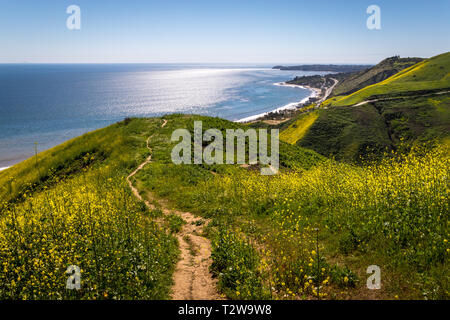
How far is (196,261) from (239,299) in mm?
2803

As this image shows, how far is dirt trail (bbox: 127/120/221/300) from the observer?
657 centimetres

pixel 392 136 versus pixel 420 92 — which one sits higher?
pixel 420 92

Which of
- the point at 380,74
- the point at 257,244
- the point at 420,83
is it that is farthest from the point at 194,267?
the point at 380,74

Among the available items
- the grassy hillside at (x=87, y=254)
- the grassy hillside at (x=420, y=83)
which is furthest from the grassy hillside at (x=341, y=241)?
the grassy hillside at (x=420, y=83)

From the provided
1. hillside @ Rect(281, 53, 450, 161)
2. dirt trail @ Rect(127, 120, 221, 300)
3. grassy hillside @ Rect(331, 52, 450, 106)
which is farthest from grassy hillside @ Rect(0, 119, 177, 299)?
grassy hillside @ Rect(331, 52, 450, 106)

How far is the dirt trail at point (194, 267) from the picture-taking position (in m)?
6.57

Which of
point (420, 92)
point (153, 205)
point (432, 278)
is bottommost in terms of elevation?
point (153, 205)

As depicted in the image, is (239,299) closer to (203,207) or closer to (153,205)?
(203,207)

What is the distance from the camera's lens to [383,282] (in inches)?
227

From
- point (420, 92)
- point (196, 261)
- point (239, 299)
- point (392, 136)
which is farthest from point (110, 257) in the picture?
point (420, 92)

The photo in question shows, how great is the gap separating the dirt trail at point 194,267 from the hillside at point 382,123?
143 ft

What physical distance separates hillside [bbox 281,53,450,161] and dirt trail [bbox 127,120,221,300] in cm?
4354

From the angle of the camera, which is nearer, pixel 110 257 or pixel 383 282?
pixel 383 282

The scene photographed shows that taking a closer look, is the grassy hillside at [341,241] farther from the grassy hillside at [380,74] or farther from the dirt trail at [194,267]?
the grassy hillside at [380,74]
